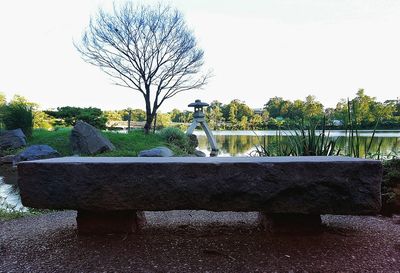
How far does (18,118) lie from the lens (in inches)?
495

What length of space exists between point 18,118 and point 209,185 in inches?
488

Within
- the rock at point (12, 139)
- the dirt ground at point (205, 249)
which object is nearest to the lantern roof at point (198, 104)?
the rock at point (12, 139)

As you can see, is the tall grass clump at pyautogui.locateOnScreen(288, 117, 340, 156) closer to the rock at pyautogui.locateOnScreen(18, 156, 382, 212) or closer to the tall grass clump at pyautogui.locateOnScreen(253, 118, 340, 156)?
the tall grass clump at pyautogui.locateOnScreen(253, 118, 340, 156)

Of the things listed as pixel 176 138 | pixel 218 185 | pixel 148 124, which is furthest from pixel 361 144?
pixel 148 124

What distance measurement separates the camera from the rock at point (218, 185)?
2.14m

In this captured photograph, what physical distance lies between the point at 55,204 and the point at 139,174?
23.5 inches

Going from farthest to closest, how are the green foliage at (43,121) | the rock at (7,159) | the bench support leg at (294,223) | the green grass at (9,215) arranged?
the green foliage at (43,121) < the rock at (7,159) < the green grass at (9,215) < the bench support leg at (294,223)

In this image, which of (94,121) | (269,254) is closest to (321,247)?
(269,254)

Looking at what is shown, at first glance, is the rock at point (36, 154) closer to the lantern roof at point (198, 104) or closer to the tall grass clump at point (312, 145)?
the lantern roof at point (198, 104)

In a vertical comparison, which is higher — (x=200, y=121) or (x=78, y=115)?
(x=78, y=115)

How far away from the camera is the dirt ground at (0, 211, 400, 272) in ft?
6.44

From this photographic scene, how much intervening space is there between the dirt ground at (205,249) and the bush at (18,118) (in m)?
10.9

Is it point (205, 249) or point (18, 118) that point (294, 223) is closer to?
point (205, 249)

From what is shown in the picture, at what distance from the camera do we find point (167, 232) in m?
2.54
